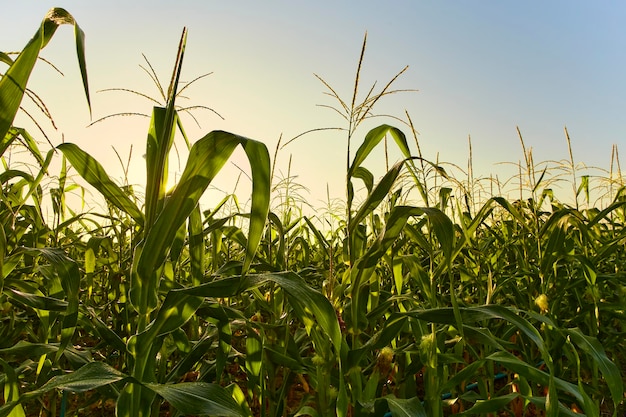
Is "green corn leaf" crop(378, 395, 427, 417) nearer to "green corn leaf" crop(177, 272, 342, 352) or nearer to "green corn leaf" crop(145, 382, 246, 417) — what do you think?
"green corn leaf" crop(177, 272, 342, 352)

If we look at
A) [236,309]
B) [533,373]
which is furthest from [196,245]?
[533,373]

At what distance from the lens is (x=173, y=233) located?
0.88m

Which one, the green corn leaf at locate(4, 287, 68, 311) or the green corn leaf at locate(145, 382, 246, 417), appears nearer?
the green corn leaf at locate(145, 382, 246, 417)

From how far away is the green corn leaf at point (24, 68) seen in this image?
79cm

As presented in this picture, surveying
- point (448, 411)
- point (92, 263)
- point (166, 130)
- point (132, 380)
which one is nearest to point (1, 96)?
point (166, 130)

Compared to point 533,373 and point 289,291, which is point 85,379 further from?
point 533,373

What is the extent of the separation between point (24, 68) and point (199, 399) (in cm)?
71

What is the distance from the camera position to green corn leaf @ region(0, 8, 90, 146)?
79cm

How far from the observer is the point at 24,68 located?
800 mm

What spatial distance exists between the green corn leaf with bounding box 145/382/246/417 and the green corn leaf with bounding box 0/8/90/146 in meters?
0.58

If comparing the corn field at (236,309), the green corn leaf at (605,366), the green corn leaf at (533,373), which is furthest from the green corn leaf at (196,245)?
the green corn leaf at (605,366)

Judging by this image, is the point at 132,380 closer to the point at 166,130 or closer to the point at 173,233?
the point at 173,233

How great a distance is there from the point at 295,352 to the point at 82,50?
3.59ft

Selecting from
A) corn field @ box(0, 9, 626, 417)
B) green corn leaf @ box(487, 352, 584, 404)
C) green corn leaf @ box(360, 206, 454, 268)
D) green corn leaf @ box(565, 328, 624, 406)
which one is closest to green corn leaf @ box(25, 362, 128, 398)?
corn field @ box(0, 9, 626, 417)
